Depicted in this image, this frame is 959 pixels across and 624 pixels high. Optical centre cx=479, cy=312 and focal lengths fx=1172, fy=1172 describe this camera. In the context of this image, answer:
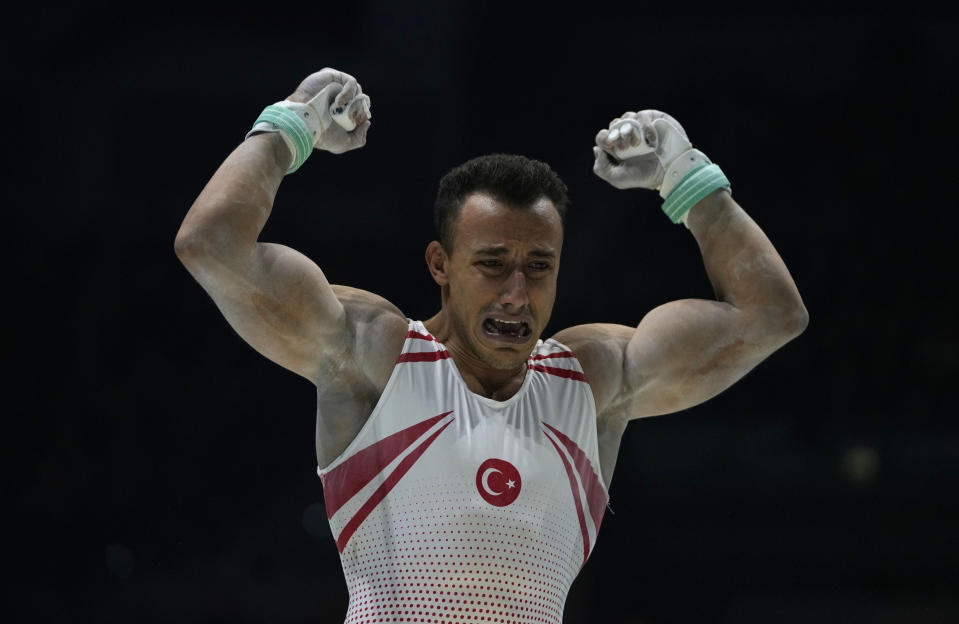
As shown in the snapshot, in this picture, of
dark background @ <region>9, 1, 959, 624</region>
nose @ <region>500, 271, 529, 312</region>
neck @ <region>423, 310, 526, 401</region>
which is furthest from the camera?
dark background @ <region>9, 1, 959, 624</region>

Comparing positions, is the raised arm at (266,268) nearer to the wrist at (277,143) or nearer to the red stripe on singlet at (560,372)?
the wrist at (277,143)

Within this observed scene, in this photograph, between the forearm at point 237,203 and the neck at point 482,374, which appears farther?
the neck at point 482,374

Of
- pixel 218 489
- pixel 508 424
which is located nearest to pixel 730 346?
pixel 508 424

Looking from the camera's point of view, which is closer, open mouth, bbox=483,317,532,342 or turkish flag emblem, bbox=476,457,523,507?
turkish flag emblem, bbox=476,457,523,507

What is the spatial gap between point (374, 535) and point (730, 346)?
0.94 metres

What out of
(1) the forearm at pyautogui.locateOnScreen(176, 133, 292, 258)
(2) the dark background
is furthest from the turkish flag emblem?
(2) the dark background

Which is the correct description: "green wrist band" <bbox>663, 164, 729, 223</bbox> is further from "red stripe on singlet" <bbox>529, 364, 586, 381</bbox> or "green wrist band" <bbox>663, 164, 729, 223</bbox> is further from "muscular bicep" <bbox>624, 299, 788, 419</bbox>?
"red stripe on singlet" <bbox>529, 364, 586, 381</bbox>

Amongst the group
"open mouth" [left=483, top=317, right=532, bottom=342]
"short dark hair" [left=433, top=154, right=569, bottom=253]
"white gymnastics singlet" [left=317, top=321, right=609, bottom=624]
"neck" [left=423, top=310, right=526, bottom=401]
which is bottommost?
"white gymnastics singlet" [left=317, top=321, right=609, bottom=624]

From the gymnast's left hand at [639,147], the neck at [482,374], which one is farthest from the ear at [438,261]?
the gymnast's left hand at [639,147]

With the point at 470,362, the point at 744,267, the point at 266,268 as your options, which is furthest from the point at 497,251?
the point at 744,267

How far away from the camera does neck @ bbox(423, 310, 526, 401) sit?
261 cm

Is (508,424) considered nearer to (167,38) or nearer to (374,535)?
(374,535)

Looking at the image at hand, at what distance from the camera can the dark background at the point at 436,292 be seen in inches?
168

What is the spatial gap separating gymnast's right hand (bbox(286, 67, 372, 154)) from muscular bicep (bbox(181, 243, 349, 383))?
368 mm
